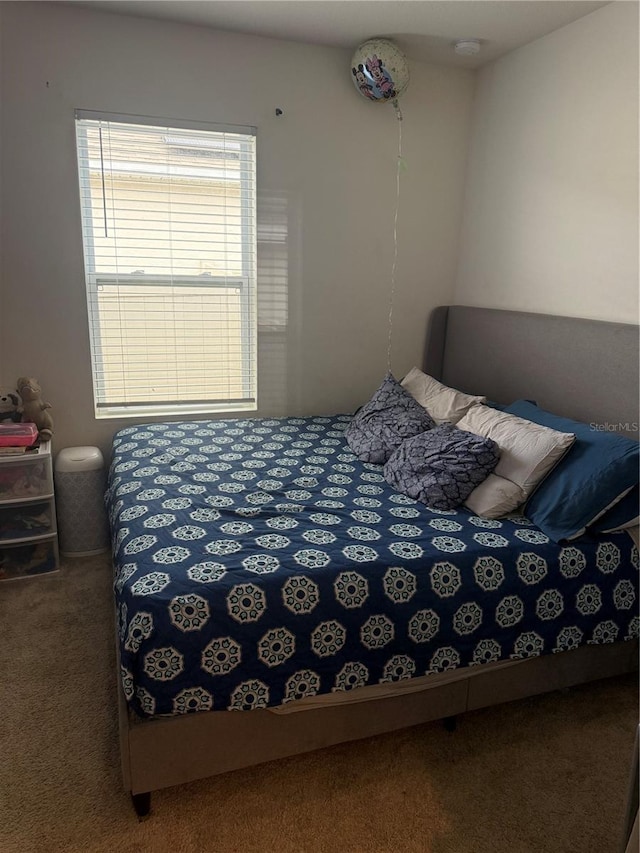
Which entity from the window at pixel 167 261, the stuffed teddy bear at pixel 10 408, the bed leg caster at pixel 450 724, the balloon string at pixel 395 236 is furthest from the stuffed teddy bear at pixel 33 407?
the bed leg caster at pixel 450 724

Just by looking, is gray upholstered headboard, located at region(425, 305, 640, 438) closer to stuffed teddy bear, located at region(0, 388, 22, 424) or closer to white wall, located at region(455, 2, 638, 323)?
white wall, located at region(455, 2, 638, 323)

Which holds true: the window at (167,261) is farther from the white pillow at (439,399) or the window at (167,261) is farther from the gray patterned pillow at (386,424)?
the white pillow at (439,399)

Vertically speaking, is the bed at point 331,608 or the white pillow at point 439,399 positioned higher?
the white pillow at point 439,399

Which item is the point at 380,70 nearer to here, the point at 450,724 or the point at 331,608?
the point at 331,608

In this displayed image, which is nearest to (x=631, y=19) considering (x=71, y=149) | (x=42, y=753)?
(x=71, y=149)

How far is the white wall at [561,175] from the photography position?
7.75ft

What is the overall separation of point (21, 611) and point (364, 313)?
2327 millimetres

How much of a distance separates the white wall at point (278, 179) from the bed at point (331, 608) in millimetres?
1070

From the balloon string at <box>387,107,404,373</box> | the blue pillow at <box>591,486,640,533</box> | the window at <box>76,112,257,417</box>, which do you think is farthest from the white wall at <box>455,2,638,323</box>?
the window at <box>76,112,257,417</box>

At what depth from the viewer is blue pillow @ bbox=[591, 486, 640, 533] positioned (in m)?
1.95

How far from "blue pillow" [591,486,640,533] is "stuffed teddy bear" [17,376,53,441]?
243cm

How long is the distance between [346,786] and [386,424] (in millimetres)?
1498

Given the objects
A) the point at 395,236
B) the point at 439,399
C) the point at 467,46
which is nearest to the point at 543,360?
the point at 439,399

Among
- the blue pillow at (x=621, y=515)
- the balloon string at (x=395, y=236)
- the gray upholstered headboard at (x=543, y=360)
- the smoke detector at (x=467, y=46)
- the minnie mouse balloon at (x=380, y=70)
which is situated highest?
the smoke detector at (x=467, y=46)
